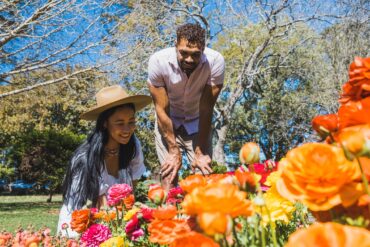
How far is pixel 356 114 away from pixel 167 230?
42 cm

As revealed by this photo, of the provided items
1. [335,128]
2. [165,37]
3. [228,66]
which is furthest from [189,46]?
[228,66]

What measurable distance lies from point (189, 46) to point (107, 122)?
0.78 metres

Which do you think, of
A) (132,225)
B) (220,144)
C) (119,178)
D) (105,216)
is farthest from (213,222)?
(220,144)

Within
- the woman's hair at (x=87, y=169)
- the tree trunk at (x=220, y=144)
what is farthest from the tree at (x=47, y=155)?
the woman's hair at (x=87, y=169)

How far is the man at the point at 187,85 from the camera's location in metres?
3.05

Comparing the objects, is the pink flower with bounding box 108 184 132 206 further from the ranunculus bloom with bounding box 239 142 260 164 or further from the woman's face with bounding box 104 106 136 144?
the woman's face with bounding box 104 106 136 144

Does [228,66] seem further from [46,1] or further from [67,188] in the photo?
[67,188]

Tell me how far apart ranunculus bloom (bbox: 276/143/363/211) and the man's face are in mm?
2470

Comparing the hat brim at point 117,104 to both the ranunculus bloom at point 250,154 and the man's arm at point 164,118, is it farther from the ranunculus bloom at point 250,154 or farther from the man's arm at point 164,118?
the ranunculus bloom at point 250,154

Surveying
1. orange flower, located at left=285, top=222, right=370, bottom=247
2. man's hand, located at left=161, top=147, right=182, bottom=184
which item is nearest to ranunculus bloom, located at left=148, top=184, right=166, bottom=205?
orange flower, located at left=285, top=222, right=370, bottom=247

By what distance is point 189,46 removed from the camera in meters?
3.02

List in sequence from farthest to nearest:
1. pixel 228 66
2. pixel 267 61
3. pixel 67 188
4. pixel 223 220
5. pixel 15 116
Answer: pixel 15 116 < pixel 267 61 < pixel 228 66 < pixel 67 188 < pixel 223 220

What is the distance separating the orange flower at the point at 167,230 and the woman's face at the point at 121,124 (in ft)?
6.62

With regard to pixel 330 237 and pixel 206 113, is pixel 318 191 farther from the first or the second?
pixel 206 113
